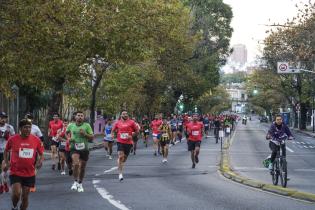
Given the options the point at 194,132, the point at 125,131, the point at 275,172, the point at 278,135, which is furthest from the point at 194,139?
the point at 275,172

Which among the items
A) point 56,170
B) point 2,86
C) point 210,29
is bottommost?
point 56,170

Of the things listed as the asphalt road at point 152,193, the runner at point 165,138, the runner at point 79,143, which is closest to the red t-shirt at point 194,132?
the asphalt road at point 152,193

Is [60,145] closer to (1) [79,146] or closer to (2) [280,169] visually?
(1) [79,146]

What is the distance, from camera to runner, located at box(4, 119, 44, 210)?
9.91 m

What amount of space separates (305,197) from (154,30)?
55.6 ft

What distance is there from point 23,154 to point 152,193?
4.64 meters

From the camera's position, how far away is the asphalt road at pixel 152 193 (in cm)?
1209

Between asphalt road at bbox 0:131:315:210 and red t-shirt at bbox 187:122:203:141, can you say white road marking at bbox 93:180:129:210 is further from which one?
red t-shirt at bbox 187:122:203:141

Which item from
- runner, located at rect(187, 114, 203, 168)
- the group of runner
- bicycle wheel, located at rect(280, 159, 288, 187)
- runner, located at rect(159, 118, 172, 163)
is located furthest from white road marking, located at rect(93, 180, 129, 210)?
runner, located at rect(159, 118, 172, 163)

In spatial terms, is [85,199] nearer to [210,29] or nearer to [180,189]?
[180,189]

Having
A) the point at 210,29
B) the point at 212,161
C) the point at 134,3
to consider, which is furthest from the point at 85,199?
the point at 210,29

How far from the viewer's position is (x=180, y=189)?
49.5ft

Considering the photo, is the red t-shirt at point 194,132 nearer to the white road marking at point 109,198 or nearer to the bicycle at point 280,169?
the bicycle at point 280,169

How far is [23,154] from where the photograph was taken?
10.1m
